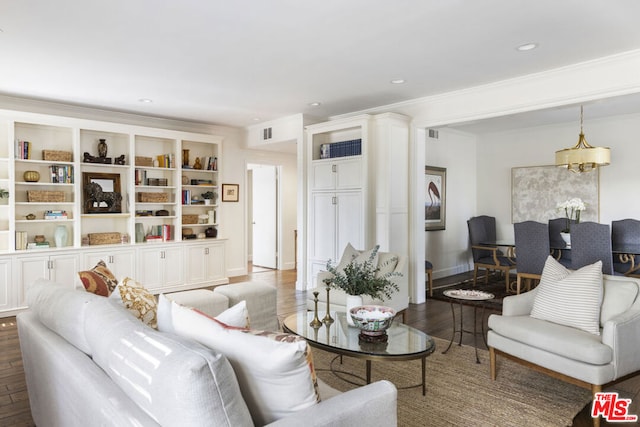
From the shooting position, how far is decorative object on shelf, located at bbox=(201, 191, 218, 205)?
22.5 feet

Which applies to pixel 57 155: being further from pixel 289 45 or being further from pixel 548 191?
pixel 548 191

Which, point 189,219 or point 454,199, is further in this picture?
point 454,199

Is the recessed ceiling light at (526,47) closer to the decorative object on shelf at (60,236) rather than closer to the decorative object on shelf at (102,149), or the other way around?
the decorative object on shelf at (102,149)

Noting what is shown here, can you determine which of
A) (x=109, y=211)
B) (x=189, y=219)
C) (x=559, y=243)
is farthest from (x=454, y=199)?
(x=109, y=211)

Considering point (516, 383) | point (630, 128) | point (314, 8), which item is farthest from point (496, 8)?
point (630, 128)

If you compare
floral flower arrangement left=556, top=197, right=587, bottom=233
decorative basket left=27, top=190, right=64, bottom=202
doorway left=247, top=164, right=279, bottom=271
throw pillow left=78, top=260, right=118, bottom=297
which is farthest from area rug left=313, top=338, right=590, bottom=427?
doorway left=247, top=164, right=279, bottom=271

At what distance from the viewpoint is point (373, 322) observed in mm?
2559

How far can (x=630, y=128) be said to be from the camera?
6086 mm

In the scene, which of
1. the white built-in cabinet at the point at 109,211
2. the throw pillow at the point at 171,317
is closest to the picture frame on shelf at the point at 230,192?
the white built-in cabinet at the point at 109,211

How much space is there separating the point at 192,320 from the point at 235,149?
6.09 metres

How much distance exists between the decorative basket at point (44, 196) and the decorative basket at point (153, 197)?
1021 millimetres

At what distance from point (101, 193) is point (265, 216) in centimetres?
348

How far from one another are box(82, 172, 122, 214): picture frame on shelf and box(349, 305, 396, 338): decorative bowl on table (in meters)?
4.59

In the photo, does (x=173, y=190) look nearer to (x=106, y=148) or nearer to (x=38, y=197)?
(x=106, y=148)
